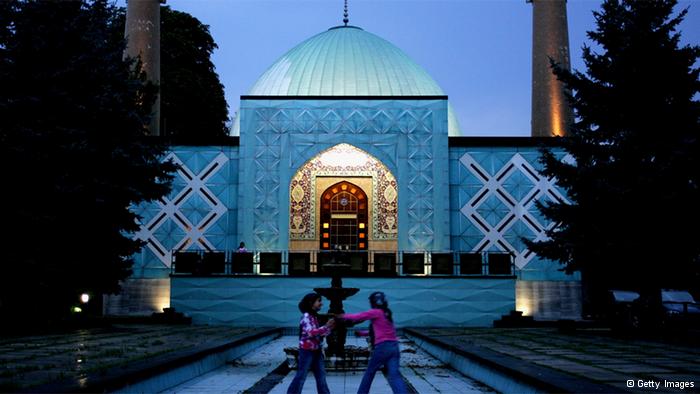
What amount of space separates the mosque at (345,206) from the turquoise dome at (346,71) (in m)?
6.14

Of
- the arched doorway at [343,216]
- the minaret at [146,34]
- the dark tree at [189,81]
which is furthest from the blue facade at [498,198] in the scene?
the dark tree at [189,81]

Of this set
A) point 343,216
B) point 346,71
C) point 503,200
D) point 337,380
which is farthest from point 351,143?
point 337,380

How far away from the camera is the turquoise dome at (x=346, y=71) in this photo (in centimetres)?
3759

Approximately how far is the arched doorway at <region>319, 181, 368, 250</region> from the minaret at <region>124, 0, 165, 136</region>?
8.90 m

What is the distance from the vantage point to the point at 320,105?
30.8 meters

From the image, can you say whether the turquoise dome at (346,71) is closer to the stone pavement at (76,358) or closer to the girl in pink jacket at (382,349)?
the stone pavement at (76,358)

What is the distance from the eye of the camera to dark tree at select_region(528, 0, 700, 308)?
17438mm

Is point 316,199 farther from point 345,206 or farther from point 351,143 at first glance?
point 351,143

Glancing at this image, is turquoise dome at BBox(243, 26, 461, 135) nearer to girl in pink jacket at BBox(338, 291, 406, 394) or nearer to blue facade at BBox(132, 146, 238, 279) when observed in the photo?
blue facade at BBox(132, 146, 238, 279)

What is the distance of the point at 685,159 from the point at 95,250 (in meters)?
13.9

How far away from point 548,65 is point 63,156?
2435cm

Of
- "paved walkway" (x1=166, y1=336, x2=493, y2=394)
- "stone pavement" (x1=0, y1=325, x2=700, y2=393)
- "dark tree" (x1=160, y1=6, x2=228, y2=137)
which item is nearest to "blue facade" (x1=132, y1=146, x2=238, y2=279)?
"dark tree" (x1=160, y1=6, x2=228, y2=137)

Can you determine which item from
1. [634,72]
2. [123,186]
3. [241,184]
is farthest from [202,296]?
[634,72]

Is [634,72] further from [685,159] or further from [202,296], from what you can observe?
[202,296]
